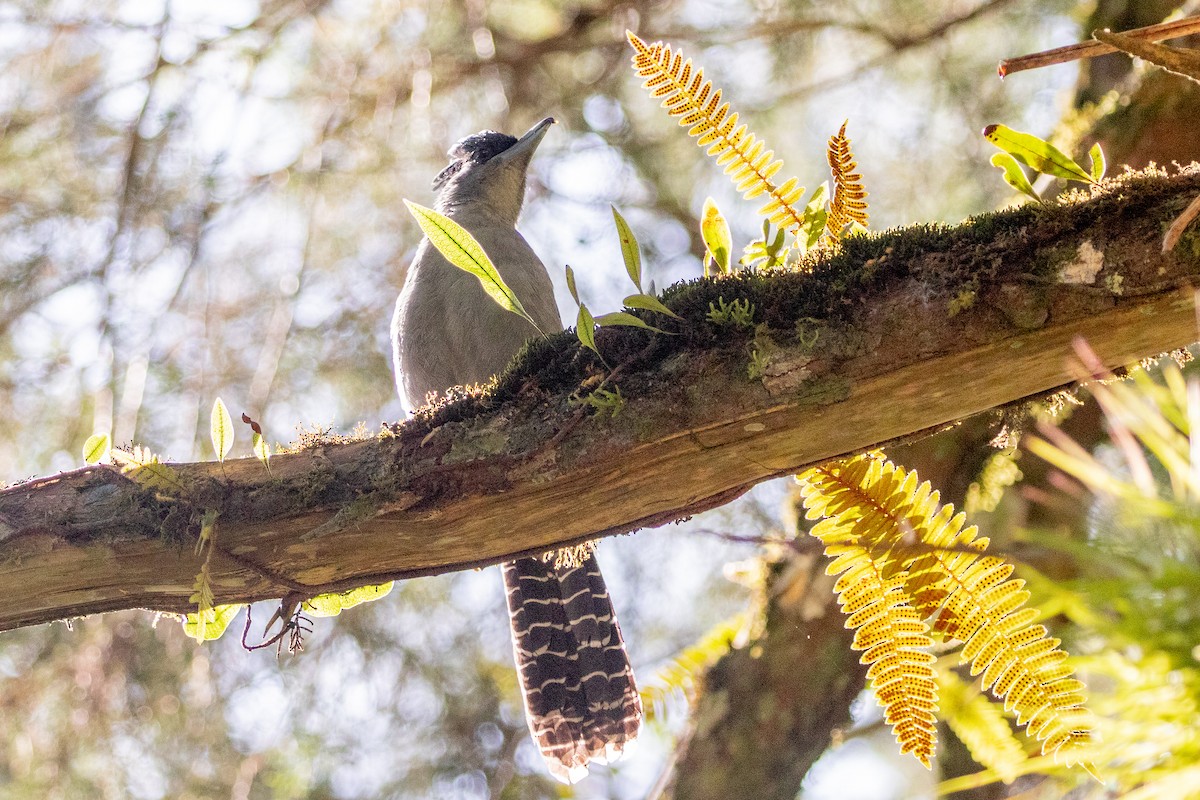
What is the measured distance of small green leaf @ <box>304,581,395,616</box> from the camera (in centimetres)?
307

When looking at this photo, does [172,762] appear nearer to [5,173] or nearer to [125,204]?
[125,204]

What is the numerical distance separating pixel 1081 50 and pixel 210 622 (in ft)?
8.75

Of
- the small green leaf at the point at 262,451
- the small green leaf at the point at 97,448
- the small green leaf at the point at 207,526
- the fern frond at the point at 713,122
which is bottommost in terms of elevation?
the small green leaf at the point at 207,526

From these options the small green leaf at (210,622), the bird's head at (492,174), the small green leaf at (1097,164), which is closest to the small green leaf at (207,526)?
the small green leaf at (210,622)

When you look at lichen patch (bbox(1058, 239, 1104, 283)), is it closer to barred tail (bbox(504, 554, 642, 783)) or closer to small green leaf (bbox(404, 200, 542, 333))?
small green leaf (bbox(404, 200, 542, 333))

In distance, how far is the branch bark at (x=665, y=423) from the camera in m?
2.23

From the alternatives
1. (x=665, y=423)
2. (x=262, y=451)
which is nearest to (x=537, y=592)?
(x=262, y=451)

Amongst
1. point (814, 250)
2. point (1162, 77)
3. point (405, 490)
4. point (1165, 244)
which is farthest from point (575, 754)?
point (1162, 77)

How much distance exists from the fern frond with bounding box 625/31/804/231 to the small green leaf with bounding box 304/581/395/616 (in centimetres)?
155

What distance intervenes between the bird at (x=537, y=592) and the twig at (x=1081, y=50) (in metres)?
2.64

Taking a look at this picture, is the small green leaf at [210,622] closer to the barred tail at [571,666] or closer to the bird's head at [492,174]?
the barred tail at [571,666]

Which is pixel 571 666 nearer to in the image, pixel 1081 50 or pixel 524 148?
pixel 524 148

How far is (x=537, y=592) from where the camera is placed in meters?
4.64

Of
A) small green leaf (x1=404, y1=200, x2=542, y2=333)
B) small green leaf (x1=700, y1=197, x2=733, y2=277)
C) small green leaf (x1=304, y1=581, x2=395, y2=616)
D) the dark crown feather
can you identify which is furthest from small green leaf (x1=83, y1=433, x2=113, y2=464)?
the dark crown feather
